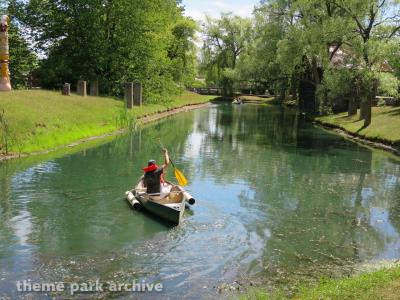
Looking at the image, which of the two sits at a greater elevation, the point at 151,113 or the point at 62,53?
the point at 62,53

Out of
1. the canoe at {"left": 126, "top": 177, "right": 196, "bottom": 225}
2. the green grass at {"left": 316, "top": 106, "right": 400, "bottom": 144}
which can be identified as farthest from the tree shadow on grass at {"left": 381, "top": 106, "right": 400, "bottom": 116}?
the canoe at {"left": 126, "top": 177, "right": 196, "bottom": 225}

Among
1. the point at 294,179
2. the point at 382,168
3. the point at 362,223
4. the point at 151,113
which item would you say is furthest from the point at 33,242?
the point at 151,113

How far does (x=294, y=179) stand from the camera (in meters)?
24.9

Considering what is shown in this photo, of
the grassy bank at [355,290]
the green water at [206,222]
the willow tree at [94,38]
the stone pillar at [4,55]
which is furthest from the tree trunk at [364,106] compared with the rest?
the grassy bank at [355,290]

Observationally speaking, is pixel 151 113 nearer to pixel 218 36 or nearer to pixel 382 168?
pixel 382 168

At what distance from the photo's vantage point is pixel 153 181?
1819cm

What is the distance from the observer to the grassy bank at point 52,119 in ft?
93.8

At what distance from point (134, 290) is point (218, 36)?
9905 cm

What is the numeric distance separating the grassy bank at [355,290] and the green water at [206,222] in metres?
1.03

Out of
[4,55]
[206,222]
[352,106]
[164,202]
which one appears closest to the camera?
[206,222]

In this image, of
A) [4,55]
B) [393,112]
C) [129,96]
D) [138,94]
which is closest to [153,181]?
[4,55]

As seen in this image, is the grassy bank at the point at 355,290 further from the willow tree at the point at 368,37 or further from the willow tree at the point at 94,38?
the willow tree at the point at 94,38

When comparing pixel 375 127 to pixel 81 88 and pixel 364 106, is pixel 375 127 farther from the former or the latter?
pixel 81 88

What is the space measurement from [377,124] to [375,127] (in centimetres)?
116
